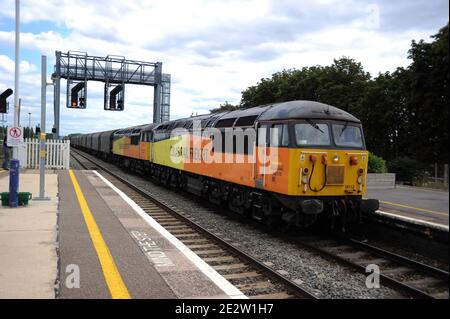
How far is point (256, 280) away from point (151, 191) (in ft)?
39.0

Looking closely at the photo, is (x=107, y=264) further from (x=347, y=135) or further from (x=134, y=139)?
(x=134, y=139)

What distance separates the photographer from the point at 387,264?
306 inches

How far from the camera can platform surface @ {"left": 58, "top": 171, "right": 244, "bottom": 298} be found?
5828 millimetres

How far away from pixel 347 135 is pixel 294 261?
10.6 feet

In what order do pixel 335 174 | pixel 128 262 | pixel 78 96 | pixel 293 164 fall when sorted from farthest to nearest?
1. pixel 78 96
2. pixel 335 174
3. pixel 293 164
4. pixel 128 262

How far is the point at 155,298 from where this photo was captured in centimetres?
558

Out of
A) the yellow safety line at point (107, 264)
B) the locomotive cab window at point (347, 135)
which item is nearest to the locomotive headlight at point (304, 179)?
the locomotive cab window at point (347, 135)

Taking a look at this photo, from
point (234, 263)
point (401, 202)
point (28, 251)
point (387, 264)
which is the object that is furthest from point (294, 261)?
point (401, 202)

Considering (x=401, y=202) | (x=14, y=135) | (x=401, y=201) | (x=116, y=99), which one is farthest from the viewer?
(x=116, y=99)

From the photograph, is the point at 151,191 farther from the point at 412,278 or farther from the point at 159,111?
the point at 159,111

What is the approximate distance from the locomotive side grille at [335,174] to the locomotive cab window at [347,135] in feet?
1.70

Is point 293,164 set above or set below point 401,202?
above

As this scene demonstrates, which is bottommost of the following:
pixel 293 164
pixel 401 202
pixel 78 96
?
pixel 401 202

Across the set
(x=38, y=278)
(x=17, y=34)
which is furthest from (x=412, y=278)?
(x=17, y=34)
